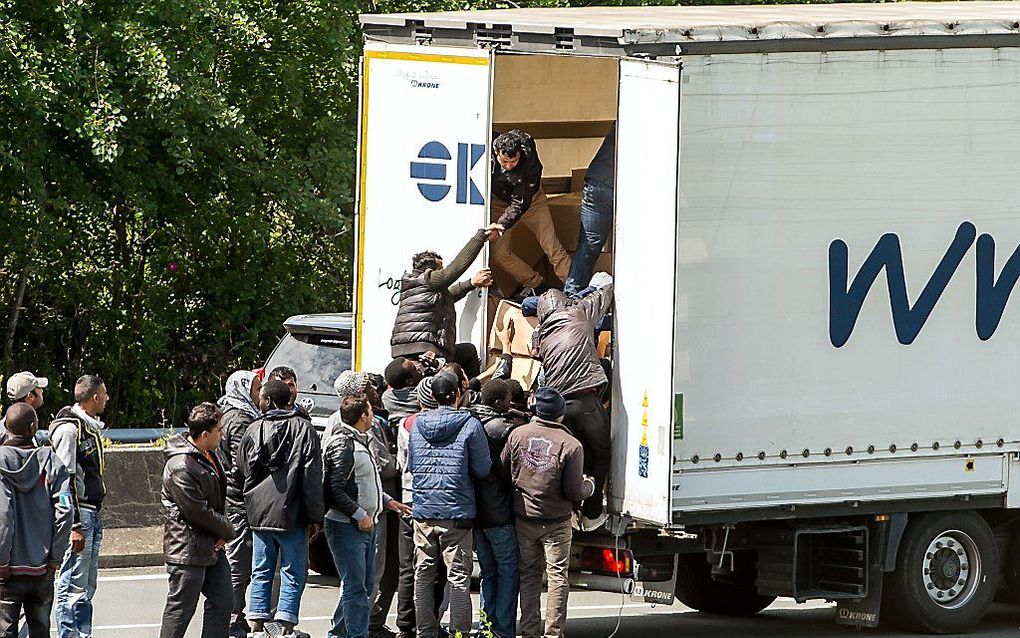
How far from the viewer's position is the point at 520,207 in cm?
1212

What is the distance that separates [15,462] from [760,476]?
13.5 feet

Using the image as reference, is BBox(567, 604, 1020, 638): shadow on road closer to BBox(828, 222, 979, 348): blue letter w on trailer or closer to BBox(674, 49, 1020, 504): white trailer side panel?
BBox(674, 49, 1020, 504): white trailer side panel

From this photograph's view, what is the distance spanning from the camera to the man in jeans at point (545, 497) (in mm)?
9609

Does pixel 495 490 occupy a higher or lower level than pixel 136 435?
higher

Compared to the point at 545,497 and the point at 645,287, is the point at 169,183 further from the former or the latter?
the point at 645,287

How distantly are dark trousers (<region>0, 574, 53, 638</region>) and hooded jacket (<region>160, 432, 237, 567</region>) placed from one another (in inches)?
25.8

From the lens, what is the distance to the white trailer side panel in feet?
31.4

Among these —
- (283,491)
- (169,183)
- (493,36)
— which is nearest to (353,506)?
(283,491)

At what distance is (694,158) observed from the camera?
947 centimetres

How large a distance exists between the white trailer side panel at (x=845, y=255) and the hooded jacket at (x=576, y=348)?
2.21 feet

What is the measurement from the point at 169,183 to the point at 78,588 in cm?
815

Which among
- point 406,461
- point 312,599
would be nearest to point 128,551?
point 312,599

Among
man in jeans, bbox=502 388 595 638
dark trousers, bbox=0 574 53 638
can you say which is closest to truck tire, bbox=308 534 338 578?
man in jeans, bbox=502 388 595 638

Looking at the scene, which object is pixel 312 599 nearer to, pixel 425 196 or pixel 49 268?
pixel 425 196
